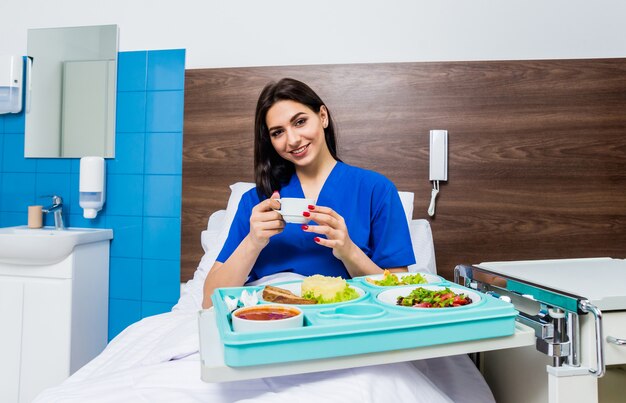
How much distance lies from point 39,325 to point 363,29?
1957 millimetres

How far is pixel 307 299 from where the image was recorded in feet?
2.92

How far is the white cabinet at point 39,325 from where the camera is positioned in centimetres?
204

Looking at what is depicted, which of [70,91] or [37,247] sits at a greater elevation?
[70,91]

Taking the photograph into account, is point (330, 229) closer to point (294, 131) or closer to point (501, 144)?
point (294, 131)

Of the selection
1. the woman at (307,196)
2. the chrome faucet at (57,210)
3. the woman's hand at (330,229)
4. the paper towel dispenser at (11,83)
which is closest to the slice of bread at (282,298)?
the woman's hand at (330,229)

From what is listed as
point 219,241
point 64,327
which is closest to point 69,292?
point 64,327

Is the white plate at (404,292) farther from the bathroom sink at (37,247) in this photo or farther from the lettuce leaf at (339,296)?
the bathroom sink at (37,247)

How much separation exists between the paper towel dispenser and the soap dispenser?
534 millimetres

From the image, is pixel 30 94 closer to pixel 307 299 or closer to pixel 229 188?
pixel 229 188

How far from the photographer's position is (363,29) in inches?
82.9

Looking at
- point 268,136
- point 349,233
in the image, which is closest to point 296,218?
point 349,233

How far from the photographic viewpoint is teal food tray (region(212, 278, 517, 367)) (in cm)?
65

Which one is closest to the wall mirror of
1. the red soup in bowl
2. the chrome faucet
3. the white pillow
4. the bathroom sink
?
the chrome faucet

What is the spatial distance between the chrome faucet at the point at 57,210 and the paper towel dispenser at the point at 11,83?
0.52 meters
